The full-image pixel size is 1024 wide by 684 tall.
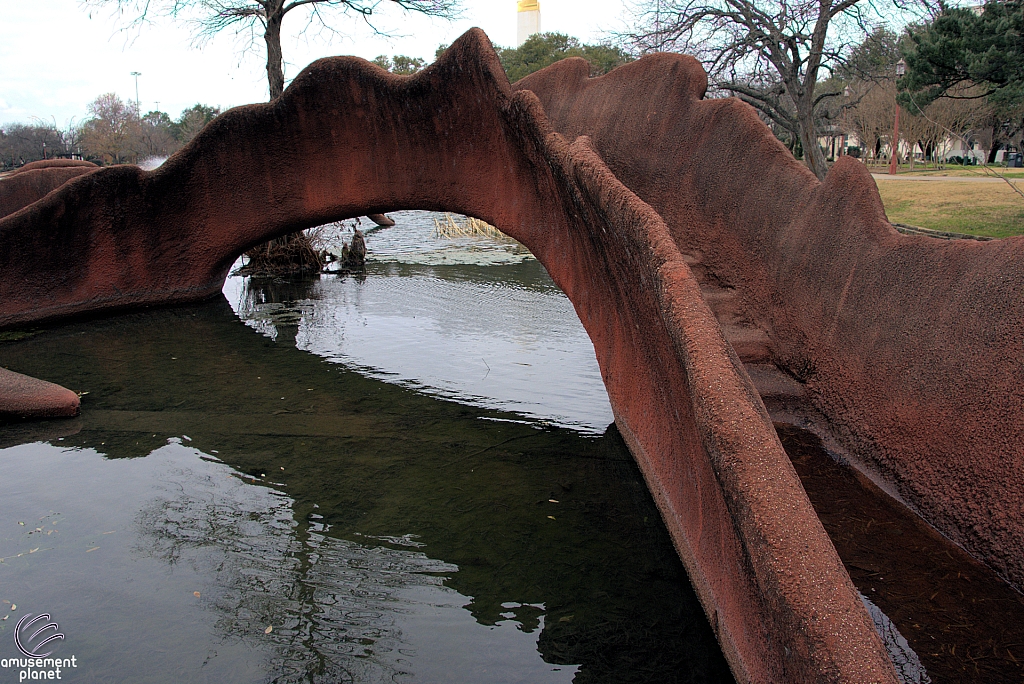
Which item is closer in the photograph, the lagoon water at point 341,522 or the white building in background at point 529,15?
the lagoon water at point 341,522

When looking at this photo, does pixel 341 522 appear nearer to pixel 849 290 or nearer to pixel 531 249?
pixel 531 249

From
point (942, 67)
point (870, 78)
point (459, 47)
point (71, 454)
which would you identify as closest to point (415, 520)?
point (71, 454)

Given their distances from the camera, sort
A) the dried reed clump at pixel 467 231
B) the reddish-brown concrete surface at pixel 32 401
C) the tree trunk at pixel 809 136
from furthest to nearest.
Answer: the dried reed clump at pixel 467 231, the tree trunk at pixel 809 136, the reddish-brown concrete surface at pixel 32 401

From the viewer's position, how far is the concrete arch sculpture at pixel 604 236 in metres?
2.13

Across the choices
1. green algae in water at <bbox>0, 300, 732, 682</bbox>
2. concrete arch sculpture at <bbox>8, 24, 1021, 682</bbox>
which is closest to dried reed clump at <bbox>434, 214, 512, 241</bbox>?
concrete arch sculpture at <bbox>8, 24, 1021, 682</bbox>

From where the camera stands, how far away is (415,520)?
3.90 m

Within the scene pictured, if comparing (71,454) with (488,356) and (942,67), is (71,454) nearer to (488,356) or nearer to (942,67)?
(488,356)

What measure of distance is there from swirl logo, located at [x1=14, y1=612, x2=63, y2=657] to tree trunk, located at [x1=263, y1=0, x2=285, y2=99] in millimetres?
10319

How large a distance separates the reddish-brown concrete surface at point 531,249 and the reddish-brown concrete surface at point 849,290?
1.30 meters

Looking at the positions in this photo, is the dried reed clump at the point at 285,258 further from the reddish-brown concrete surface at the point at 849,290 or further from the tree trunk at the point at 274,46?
the reddish-brown concrete surface at the point at 849,290

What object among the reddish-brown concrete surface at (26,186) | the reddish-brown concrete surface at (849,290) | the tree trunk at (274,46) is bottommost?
the reddish-brown concrete surface at (849,290)

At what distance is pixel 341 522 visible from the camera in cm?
387

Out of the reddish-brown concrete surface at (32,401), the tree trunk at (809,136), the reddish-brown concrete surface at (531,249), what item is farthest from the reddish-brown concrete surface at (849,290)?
the tree trunk at (809,136)

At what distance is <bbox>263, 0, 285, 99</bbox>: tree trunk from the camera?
12.0 metres
